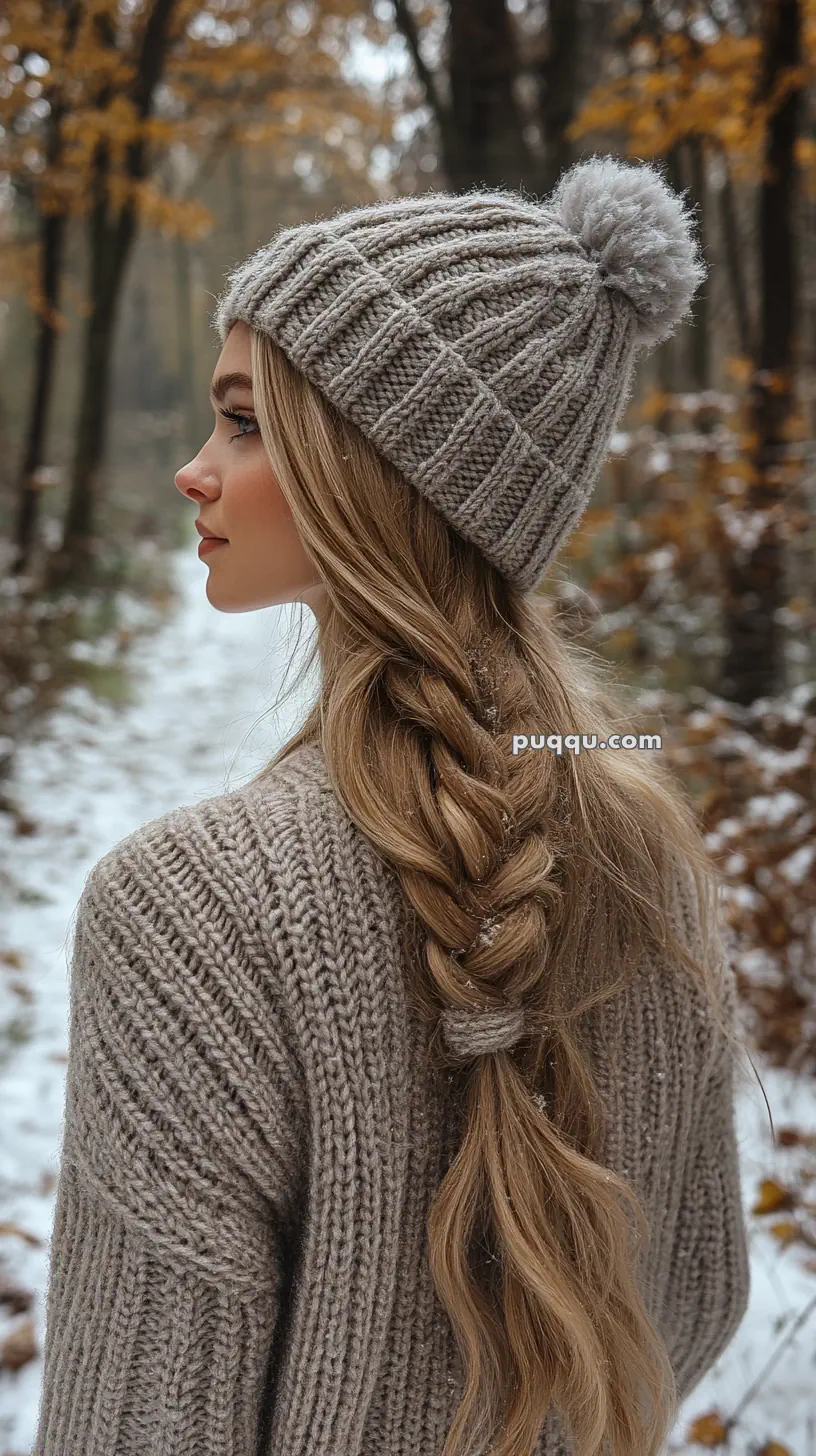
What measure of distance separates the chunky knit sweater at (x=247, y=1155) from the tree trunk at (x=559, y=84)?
5715 mm

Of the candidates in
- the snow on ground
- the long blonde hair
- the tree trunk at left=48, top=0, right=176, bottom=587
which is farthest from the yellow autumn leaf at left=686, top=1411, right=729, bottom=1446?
the tree trunk at left=48, top=0, right=176, bottom=587

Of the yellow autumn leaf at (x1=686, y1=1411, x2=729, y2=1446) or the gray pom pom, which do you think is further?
the yellow autumn leaf at (x1=686, y1=1411, x2=729, y2=1446)

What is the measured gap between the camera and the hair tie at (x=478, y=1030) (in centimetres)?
117

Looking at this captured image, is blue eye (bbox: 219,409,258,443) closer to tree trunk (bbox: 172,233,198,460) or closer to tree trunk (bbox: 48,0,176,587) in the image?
tree trunk (bbox: 48,0,176,587)

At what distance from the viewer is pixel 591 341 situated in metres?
1.42

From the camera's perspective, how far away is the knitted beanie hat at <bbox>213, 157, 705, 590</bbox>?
136cm

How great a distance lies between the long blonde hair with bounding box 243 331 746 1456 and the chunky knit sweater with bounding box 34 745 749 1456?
0.07 m

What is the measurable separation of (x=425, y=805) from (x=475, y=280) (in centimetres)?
74

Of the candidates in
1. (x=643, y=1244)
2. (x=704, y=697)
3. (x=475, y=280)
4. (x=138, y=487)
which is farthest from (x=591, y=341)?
(x=138, y=487)

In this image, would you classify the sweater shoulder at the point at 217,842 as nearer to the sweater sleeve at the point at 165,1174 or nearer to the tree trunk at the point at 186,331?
the sweater sleeve at the point at 165,1174

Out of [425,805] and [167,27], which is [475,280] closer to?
[425,805]

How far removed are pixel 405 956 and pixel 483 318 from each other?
34.7 inches

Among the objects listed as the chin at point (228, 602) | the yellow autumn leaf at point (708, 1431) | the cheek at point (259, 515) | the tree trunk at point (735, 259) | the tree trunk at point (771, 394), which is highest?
the tree trunk at point (735, 259)

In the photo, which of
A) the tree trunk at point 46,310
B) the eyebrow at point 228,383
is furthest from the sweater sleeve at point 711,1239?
the tree trunk at point 46,310
